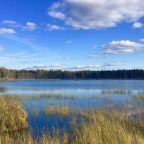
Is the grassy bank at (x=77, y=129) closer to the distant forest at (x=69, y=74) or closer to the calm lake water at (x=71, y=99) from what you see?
the calm lake water at (x=71, y=99)

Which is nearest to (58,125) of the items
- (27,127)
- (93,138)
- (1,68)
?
(27,127)

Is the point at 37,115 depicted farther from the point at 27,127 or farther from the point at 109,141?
the point at 109,141

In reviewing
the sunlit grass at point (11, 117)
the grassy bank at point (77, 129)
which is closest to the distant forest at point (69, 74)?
the grassy bank at point (77, 129)

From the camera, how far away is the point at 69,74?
17200cm

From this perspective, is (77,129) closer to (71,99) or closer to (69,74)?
(71,99)

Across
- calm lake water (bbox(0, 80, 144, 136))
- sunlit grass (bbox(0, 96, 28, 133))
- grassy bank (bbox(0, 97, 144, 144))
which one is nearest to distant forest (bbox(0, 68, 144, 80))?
calm lake water (bbox(0, 80, 144, 136))

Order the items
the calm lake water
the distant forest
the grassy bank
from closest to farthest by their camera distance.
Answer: the grassy bank, the calm lake water, the distant forest

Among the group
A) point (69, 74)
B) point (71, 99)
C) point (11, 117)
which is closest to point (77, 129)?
point (11, 117)

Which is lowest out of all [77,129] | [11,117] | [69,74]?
[77,129]

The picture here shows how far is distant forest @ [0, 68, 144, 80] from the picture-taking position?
148m

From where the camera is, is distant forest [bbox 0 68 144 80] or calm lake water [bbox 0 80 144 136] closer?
calm lake water [bbox 0 80 144 136]

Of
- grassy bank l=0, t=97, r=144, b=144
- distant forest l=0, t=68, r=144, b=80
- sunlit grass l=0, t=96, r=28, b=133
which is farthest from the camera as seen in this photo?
distant forest l=0, t=68, r=144, b=80

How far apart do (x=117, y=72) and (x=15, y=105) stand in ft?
479

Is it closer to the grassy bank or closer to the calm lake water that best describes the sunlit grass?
the grassy bank
